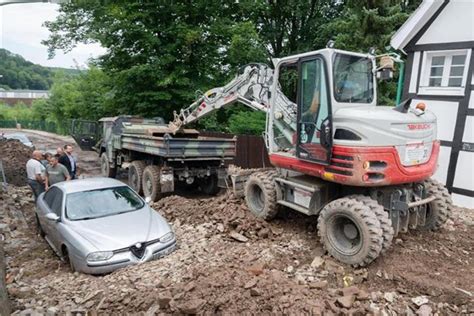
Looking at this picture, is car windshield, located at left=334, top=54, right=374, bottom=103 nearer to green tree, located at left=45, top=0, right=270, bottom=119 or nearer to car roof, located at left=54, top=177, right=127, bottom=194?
car roof, located at left=54, top=177, right=127, bottom=194

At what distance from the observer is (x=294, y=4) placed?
2028cm

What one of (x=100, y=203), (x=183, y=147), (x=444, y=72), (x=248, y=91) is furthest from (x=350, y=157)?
(x=444, y=72)

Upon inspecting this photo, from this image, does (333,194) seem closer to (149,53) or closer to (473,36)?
(473,36)

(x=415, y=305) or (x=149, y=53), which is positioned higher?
(x=149, y=53)

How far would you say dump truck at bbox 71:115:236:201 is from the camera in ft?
29.9

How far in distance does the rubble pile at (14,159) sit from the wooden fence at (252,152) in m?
7.76

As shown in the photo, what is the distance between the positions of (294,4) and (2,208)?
1776 centimetres

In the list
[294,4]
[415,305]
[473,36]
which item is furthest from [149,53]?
[415,305]

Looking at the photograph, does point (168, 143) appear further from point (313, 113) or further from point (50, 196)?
point (313, 113)

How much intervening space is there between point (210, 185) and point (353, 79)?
19.0 feet

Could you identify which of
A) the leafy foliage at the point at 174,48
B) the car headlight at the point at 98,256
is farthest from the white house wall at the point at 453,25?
the car headlight at the point at 98,256

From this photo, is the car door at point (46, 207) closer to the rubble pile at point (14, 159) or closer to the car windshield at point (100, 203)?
the car windshield at point (100, 203)

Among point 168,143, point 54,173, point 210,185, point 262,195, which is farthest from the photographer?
point 210,185

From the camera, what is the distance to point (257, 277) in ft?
15.1
